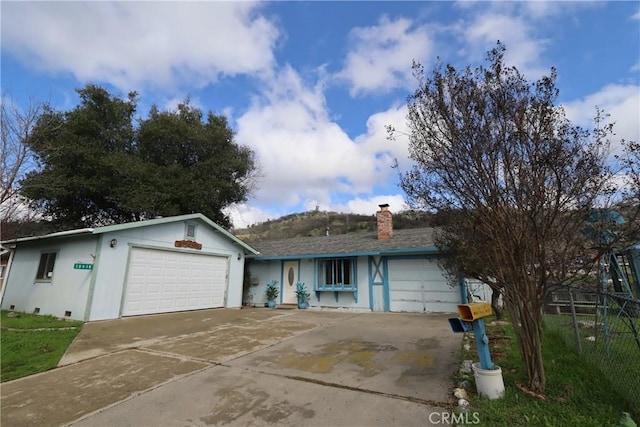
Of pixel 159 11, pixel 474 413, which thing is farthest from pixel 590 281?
pixel 159 11

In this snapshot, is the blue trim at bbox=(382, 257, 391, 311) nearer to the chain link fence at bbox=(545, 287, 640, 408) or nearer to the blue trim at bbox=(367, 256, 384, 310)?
the blue trim at bbox=(367, 256, 384, 310)

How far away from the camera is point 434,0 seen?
23.5ft

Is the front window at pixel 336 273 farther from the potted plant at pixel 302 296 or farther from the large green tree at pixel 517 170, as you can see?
the large green tree at pixel 517 170

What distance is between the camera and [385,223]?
44.8ft

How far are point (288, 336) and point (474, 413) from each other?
15.6 feet

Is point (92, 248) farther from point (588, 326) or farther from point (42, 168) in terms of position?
point (588, 326)

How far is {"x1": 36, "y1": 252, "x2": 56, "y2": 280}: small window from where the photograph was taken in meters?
10.2

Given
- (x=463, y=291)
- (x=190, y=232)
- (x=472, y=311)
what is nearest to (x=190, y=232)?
(x=190, y=232)

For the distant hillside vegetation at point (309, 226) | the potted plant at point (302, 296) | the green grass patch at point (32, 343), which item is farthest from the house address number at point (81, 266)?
the distant hillside vegetation at point (309, 226)

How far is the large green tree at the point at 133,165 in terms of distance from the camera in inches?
588

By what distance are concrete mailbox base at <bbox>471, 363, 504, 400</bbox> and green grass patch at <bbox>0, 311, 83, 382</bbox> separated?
20.1 ft

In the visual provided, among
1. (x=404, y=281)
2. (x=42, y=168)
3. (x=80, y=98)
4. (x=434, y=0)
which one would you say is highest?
(x=80, y=98)

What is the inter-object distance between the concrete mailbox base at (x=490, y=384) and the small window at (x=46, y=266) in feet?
42.0

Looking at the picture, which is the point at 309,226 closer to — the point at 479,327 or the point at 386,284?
the point at 386,284
